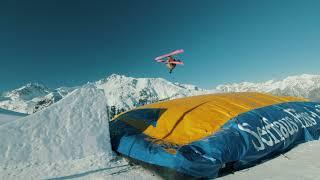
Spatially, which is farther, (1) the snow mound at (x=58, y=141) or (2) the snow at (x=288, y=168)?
(1) the snow mound at (x=58, y=141)

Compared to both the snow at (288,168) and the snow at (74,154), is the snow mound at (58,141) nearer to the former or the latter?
the snow at (74,154)

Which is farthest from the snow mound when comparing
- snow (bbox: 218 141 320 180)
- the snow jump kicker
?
snow (bbox: 218 141 320 180)

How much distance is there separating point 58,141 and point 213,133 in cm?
414

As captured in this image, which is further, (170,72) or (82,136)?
(170,72)

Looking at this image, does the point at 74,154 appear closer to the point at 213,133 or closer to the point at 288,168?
the point at 213,133

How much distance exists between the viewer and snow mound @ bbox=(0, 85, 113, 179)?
729 centimetres

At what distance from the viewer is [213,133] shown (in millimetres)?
8477

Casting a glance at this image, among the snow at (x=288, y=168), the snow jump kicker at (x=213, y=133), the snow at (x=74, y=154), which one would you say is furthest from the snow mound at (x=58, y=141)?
the snow at (x=288, y=168)

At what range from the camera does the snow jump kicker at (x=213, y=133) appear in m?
7.47

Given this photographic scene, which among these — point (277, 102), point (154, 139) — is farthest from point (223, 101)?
point (154, 139)

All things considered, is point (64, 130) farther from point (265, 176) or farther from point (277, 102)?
point (277, 102)

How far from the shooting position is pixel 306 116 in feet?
38.8

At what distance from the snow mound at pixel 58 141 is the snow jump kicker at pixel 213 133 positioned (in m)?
1.12

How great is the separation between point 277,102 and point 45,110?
8559 mm
